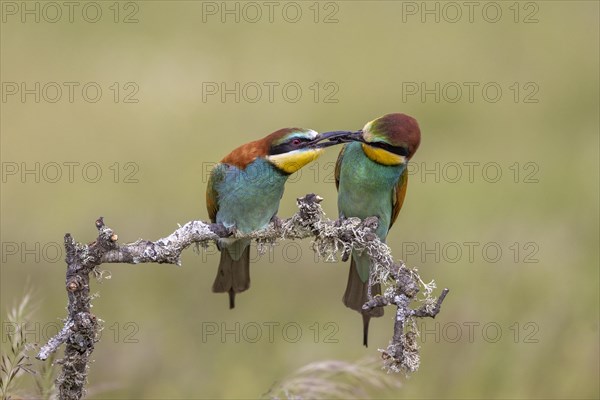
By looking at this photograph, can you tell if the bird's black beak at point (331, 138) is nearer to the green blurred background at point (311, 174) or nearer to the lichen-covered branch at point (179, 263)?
the lichen-covered branch at point (179, 263)

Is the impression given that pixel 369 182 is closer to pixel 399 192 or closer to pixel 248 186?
pixel 399 192

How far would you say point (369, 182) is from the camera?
4.12 m

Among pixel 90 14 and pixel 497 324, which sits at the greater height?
pixel 90 14

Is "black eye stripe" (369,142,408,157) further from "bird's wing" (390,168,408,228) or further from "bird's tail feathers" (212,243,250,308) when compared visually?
"bird's tail feathers" (212,243,250,308)

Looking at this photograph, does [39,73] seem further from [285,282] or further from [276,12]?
[285,282]

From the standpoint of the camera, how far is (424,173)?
7.46 meters

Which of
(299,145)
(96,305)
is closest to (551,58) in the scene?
(96,305)

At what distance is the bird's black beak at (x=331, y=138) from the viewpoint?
141 inches

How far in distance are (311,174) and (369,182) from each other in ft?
11.2

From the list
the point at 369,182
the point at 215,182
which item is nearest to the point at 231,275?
the point at 215,182

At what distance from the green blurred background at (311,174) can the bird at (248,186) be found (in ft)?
2.28

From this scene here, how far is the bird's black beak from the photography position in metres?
3.58

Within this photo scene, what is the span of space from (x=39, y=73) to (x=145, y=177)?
2229mm

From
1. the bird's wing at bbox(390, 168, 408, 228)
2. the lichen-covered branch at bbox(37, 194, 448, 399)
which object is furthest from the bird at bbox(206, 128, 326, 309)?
the bird's wing at bbox(390, 168, 408, 228)
